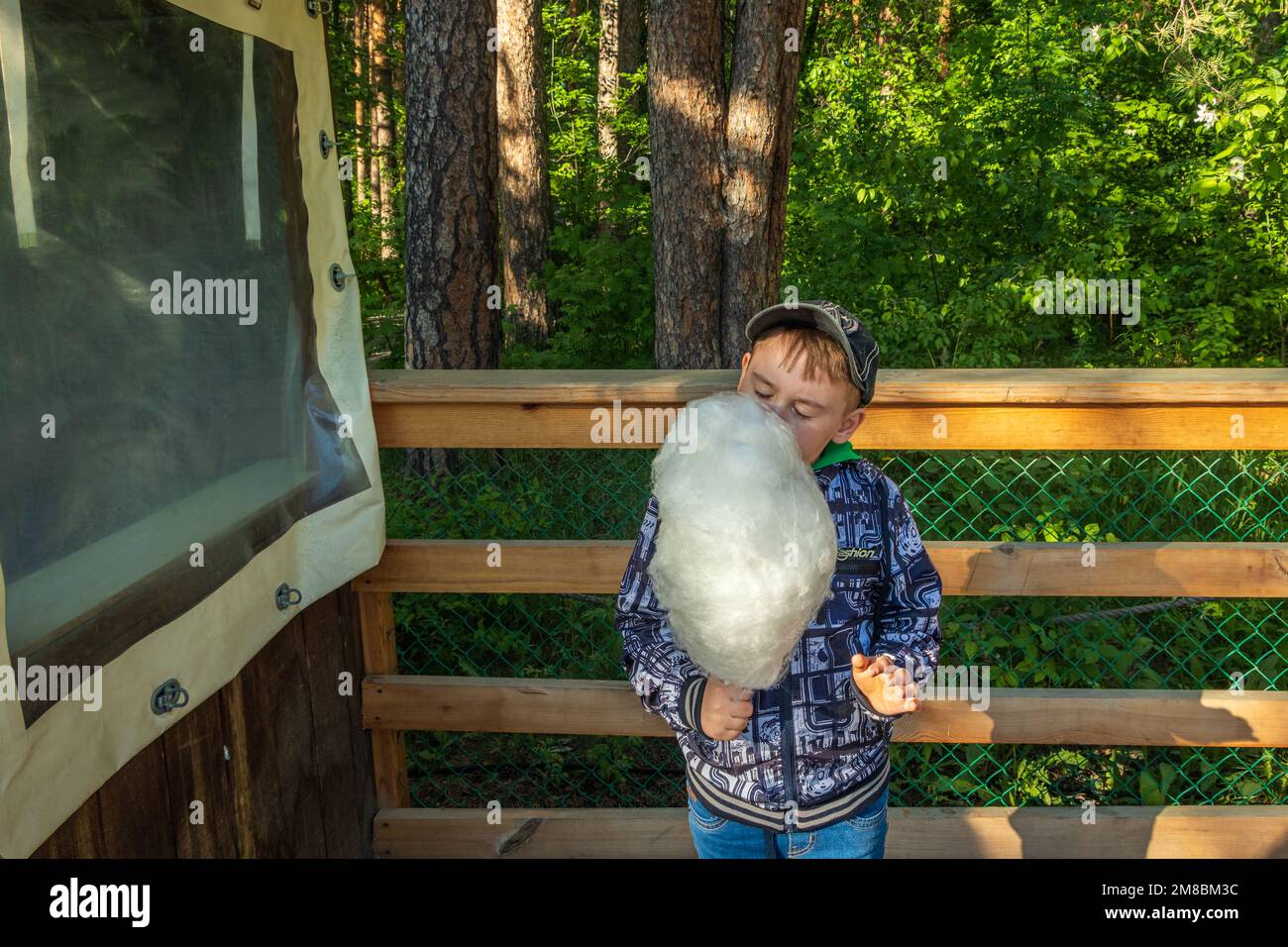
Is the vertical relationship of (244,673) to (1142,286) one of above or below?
below

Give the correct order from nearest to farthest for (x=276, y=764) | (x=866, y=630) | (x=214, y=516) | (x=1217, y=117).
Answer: (x=866, y=630) → (x=214, y=516) → (x=276, y=764) → (x=1217, y=117)

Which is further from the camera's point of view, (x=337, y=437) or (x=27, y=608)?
(x=337, y=437)

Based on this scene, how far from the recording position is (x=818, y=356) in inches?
70.2

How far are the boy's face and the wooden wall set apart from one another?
1339 millimetres

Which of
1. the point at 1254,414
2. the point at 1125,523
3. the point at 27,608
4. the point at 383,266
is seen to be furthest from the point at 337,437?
the point at 383,266

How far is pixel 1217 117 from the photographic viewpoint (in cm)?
814

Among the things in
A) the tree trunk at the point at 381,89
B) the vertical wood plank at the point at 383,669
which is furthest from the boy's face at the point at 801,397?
the tree trunk at the point at 381,89

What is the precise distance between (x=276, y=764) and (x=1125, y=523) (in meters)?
3.98

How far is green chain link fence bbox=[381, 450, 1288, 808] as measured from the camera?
375cm

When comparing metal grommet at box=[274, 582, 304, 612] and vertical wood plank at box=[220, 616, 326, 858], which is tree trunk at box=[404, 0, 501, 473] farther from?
metal grommet at box=[274, 582, 304, 612]

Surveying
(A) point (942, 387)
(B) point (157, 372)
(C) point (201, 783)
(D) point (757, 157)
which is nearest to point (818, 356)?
(A) point (942, 387)

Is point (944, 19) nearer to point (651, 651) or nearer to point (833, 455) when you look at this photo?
point (833, 455)

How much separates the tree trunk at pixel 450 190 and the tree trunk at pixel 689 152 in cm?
114

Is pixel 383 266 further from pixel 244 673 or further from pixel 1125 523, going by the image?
pixel 244 673
